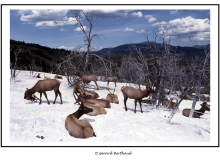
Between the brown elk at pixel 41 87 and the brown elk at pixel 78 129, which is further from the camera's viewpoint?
the brown elk at pixel 41 87

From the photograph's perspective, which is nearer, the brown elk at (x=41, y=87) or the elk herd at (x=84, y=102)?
the elk herd at (x=84, y=102)

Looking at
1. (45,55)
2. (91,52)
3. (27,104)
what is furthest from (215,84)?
(45,55)

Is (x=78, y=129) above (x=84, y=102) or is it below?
below

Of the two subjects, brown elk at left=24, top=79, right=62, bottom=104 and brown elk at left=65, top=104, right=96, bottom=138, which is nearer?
brown elk at left=65, top=104, right=96, bottom=138

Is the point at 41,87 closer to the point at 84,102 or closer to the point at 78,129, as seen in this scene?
the point at 84,102

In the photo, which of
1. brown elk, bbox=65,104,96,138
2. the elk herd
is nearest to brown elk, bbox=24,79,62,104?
the elk herd

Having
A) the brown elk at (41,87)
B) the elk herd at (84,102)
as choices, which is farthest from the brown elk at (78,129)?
the brown elk at (41,87)

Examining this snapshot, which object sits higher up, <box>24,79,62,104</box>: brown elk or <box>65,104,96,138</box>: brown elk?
<box>24,79,62,104</box>: brown elk

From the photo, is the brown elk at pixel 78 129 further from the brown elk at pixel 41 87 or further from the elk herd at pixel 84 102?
the brown elk at pixel 41 87

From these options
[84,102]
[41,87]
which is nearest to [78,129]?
[84,102]

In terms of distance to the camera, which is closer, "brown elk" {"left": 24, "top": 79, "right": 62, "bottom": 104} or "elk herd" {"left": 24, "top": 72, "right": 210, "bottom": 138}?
"elk herd" {"left": 24, "top": 72, "right": 210, "bottom": 138}

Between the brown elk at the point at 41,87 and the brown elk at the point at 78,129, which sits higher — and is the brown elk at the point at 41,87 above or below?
above

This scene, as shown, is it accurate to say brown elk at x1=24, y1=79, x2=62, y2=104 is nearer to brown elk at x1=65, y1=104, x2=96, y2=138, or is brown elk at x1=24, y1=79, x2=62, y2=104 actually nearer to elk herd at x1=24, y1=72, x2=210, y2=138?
elk herd at x1=24, y1=72, x2=210, y2=138
